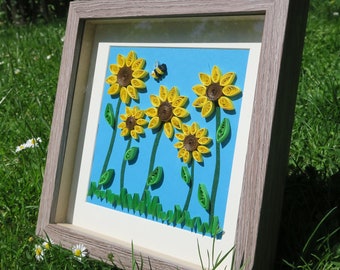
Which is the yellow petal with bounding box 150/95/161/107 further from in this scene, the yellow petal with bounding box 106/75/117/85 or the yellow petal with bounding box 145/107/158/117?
the yellow petal with bounding box 106/75/117/85

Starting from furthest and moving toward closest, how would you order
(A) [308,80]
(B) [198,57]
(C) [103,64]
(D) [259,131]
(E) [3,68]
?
(E) [3,68]
(A) [308,80]
(C) [103,64]
(B) [198,57]
(D) [259,131]

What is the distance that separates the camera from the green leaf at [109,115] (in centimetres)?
153

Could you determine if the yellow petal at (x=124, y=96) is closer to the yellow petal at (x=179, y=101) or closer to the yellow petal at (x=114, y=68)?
the yellow petal at (x=114, y=68)

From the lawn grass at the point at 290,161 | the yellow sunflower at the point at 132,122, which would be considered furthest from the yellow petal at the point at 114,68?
the lawn grass at the point at 290,161

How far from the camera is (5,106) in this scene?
2596 millimetres

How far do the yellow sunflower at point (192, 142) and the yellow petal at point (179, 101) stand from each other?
48mm

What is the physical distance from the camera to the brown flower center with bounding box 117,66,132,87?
1502 millimetres

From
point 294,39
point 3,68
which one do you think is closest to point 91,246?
point 294,39

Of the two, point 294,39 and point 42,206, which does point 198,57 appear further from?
point 42,206

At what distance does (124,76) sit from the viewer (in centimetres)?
151

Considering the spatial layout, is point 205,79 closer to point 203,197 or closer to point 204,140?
point 204,140

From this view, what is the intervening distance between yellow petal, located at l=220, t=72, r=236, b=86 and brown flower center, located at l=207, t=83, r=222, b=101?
0.01 metres

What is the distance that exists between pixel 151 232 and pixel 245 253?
0.27 m

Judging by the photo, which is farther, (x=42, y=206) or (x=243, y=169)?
(x=42, y=206)
